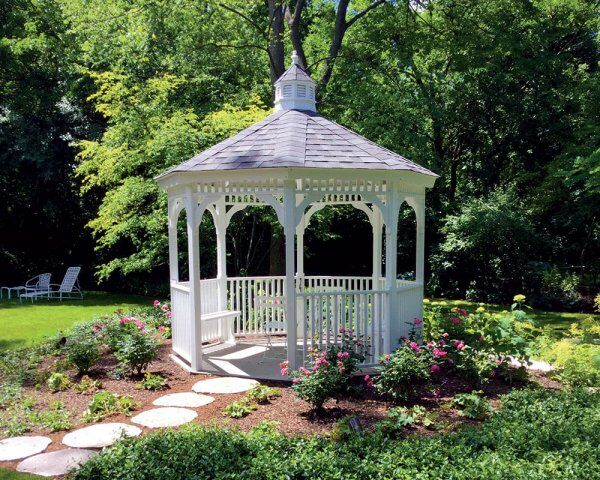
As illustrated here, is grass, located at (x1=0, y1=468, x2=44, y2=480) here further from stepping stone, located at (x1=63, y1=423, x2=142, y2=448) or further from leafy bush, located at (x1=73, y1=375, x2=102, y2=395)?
leafy bush, located at (x1=73, y1=375, x2=102, y2=395)

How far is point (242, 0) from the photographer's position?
46.9 feet

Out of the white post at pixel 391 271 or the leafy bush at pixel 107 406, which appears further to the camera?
the white post at pixel 391 271

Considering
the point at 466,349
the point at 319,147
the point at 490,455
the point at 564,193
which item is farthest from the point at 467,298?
the point at 490,455

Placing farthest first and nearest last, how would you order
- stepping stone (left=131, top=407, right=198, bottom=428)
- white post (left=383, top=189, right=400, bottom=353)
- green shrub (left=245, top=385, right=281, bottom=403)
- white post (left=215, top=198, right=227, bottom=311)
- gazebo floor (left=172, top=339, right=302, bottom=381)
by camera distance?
white post (left=215, top=198, right=227, bottom=311) → gazebo floor (left=172, top=339, right=302, bottom=381) → white post (left=383, top=189, right=400, bottom=353) → green shrub (left=245, top=385, right=281, bottom=403) → stepping stone (left=131, top=407, right=198, bottom=428)

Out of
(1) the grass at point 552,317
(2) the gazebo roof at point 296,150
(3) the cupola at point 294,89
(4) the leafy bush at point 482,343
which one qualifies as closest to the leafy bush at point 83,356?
(2) the gazebo roof at point 296,150

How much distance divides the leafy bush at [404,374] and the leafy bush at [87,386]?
3.47m

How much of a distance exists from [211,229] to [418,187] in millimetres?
6341

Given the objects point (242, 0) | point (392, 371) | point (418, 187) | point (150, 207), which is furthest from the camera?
point (242, 0)

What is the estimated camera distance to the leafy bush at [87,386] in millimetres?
6396

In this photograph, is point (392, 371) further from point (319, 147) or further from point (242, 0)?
point (242, 0)

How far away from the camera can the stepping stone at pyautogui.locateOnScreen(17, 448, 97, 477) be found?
426 cm

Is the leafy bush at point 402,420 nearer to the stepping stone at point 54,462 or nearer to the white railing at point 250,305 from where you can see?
the stepping stone at point 54,462

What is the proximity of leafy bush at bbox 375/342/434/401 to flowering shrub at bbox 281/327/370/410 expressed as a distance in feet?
1.04

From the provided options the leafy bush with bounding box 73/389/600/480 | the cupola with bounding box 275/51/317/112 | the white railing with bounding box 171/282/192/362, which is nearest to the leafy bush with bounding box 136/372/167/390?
the white railing with bounding box 171/282/192/362
